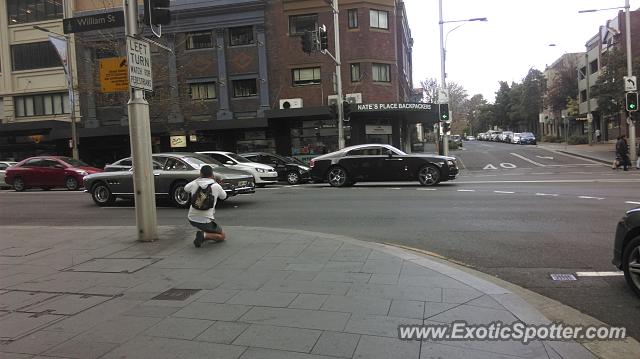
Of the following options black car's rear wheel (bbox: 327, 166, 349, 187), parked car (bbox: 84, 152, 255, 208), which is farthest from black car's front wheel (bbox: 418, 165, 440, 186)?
parked car (bbox: 84, 152, 255, 208)

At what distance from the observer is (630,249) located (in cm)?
572

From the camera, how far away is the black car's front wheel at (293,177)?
75.0ft

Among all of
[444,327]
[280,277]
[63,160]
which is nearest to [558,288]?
[444,327]

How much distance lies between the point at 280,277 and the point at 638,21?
52.7 m

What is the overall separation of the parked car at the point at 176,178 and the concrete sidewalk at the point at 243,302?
5.73 m

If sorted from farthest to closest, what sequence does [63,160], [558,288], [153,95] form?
[153,95]
[63,160]
[558,288]

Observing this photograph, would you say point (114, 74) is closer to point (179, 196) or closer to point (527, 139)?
point (179, 196)

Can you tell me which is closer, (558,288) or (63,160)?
(558,288)

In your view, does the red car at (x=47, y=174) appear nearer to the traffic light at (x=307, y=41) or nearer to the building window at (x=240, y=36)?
the traffic light at (x=307, y=41)

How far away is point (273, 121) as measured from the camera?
33031 millimetres

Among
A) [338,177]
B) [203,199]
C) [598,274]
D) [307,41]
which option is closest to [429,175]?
[338,177]

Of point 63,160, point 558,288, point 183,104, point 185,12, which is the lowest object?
point 558,288

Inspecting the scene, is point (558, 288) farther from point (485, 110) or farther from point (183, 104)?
point (485, 110)

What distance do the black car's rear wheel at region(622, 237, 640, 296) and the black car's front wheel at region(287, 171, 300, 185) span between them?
17608 millimetres
